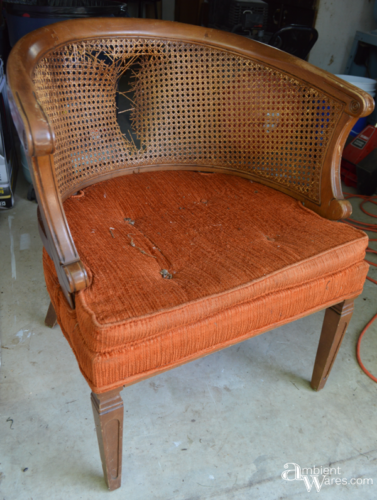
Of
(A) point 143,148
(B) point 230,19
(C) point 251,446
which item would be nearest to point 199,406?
(C) point 251,446

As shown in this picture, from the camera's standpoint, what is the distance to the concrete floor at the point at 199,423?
979 mm

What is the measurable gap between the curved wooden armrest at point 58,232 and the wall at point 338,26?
2837mm

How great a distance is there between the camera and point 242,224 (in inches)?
41.6

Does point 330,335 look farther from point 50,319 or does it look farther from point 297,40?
point 297,40

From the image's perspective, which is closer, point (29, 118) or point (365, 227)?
point (29, 118)

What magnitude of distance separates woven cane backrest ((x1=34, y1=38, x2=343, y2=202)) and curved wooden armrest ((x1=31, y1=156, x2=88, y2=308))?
0.28 meters

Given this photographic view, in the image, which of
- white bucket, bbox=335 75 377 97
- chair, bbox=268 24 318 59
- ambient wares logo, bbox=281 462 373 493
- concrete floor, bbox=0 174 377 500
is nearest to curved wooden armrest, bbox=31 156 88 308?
concrete floor, bbox=0 174 377 500

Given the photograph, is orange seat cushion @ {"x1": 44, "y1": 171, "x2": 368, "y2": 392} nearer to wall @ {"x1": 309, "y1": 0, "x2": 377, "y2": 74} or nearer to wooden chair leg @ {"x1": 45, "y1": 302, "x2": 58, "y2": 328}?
wooden chair leg @ {"x1": 45, "y1": 302, "x2": 58, "y2": 328}

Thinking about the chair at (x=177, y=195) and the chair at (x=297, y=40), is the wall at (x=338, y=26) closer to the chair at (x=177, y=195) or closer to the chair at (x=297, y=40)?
the chair at (x=297, y=40)

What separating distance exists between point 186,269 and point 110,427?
1.14ft

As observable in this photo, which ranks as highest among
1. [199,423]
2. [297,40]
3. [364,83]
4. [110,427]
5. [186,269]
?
[297,40]

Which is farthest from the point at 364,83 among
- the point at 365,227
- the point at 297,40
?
the point at 365,227

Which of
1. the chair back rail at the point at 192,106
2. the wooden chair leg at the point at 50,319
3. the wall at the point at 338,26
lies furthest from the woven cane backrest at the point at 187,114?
the wall at the point at 338,26

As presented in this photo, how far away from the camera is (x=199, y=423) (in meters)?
1.12
